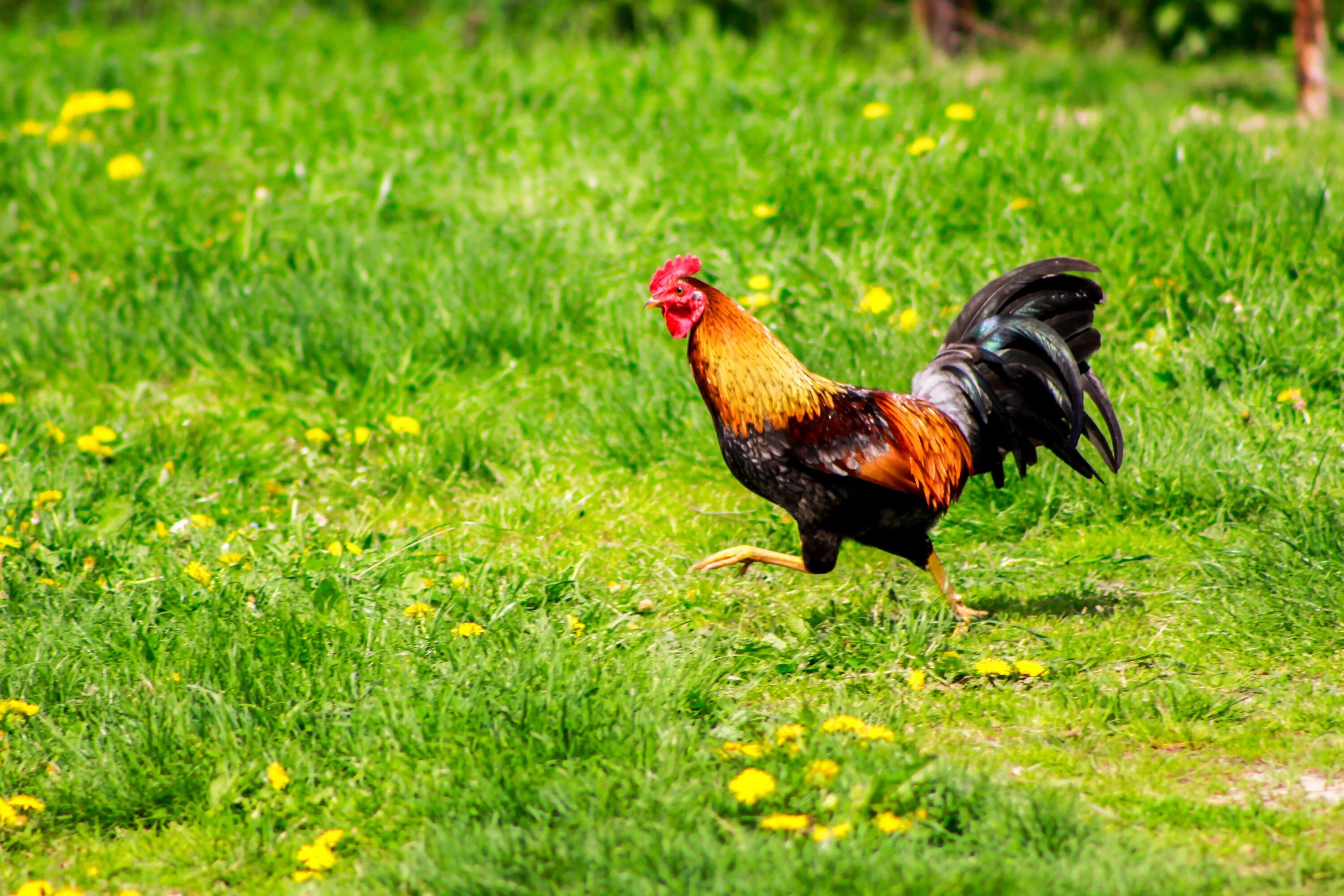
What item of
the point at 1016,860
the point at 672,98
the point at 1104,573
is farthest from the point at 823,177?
the point at 1016,860

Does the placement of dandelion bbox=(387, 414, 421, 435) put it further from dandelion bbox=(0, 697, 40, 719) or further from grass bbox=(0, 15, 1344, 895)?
dandelion bbox=(0, 697, 40, 719)

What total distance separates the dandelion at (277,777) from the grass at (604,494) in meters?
0.05

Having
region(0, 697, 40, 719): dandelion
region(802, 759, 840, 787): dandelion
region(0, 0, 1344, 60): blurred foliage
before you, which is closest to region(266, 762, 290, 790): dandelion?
region(0, 697, 40, 719): dandelion

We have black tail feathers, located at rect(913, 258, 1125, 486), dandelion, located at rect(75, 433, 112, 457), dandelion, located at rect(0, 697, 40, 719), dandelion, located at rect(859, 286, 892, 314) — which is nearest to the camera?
dandelion, located at rect(0, 697, 40, 719)

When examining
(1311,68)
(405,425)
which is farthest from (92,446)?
(1311,68)

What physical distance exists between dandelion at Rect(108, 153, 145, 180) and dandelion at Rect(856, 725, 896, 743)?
5.01 m

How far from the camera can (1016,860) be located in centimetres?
269

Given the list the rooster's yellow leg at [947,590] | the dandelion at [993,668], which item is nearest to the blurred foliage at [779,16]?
the rooster's yellow leg at [947,590]

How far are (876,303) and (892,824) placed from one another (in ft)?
9.92

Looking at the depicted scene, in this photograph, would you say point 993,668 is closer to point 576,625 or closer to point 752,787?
point 752,787

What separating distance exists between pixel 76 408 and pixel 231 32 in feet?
13.5

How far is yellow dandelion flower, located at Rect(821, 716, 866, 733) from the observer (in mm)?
3111

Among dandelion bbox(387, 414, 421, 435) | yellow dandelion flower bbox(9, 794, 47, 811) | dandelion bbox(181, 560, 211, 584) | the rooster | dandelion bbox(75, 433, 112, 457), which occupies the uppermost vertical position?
the rooster

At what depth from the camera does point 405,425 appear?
198 inches
